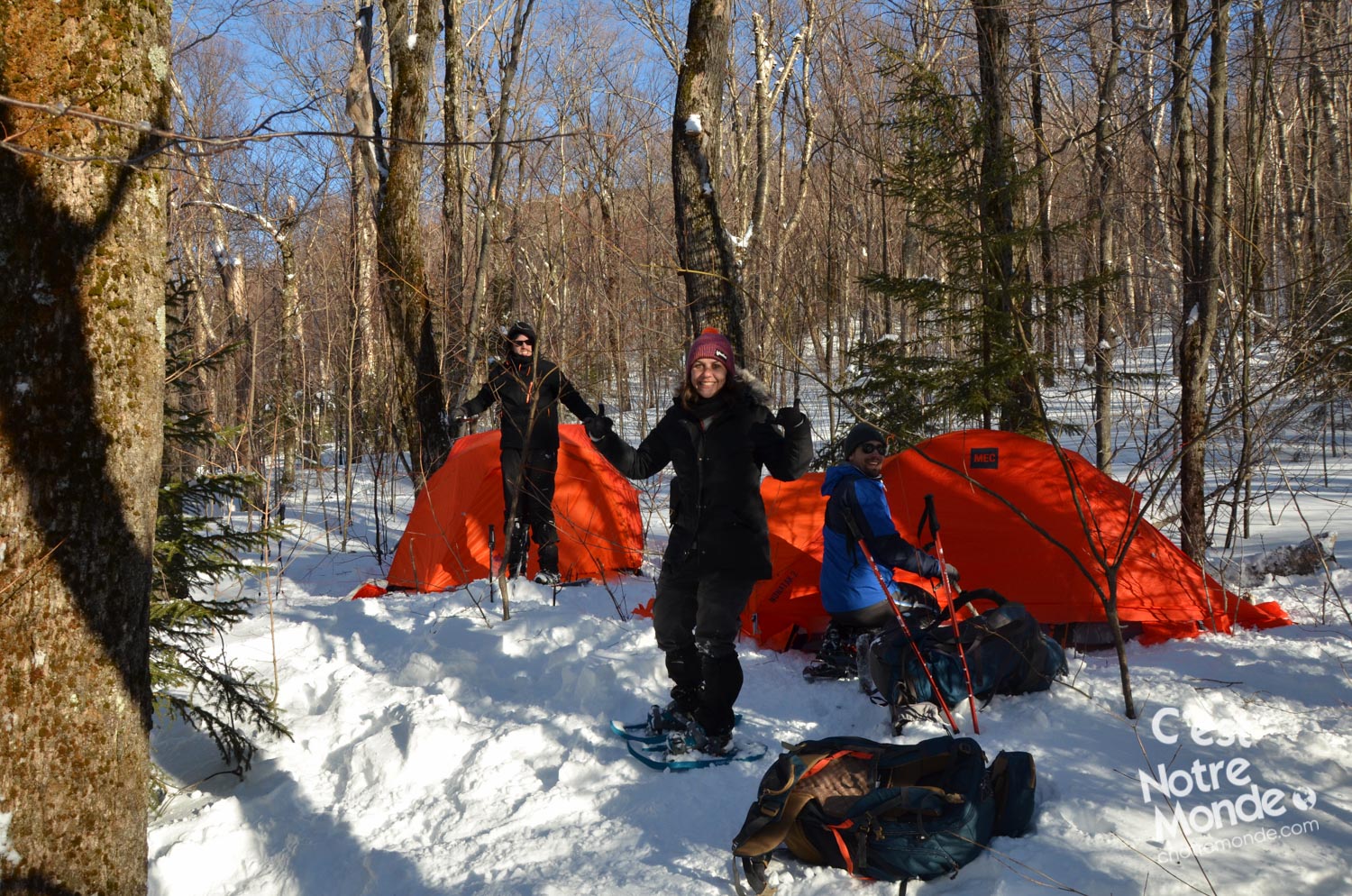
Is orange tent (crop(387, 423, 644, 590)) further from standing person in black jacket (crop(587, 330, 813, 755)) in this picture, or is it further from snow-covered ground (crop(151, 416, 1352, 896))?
standing person in black jacket (crop(587, 330, 813, 755))

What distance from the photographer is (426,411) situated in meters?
9.29

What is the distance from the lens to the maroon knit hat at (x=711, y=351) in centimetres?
390

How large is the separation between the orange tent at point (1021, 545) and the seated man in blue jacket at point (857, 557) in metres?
0.60

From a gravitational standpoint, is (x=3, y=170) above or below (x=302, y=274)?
below

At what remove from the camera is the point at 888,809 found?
2922 mm

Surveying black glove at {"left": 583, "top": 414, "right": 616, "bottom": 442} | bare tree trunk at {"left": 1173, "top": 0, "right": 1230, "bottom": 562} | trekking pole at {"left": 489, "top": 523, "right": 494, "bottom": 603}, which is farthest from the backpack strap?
trekking pole at {"left": 489, "top": 523, "right": 494, "bottom": 603}

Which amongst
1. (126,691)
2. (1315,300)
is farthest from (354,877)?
(1315,300)

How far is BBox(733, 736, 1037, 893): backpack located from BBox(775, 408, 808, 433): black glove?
1.28 m

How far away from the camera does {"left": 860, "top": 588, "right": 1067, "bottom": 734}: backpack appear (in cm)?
405

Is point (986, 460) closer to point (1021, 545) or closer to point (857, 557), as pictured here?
point (1021, 545)

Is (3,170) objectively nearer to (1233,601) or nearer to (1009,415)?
(1233,601)

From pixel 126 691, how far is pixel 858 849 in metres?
2.31

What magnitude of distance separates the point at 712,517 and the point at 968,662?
1403mm

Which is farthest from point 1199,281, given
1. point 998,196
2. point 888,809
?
point 888,809
